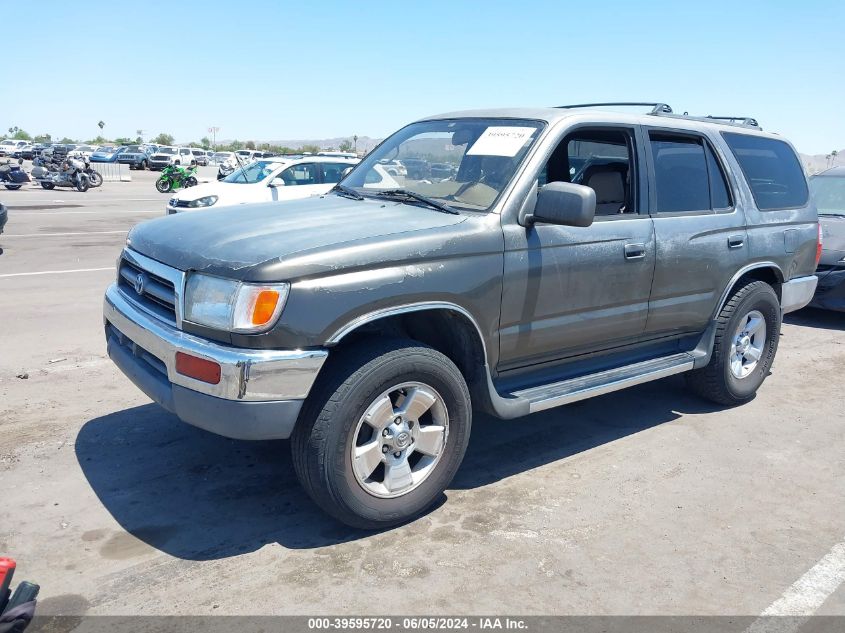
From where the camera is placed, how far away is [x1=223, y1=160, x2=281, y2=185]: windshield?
1500cm

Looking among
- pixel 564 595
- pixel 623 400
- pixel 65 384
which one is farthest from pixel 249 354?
pixel 623 400

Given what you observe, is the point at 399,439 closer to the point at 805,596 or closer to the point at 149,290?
the point at 149,290

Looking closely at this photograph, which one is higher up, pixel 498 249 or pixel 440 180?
pixel 440 180

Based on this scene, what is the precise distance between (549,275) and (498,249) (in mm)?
394

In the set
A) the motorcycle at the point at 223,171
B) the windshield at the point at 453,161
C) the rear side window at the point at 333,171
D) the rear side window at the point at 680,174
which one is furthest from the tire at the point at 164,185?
the rear side window at the point at 680,174

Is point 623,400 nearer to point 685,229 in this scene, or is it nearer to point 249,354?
point 685,229

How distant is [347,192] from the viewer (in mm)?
4848

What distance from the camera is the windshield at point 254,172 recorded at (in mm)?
15000

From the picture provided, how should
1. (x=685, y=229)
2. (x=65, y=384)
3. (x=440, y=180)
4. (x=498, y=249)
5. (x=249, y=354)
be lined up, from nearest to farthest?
1. (x=249, y=354)
2. (x=498, y=249)
3. (x=440, y=180)
4. (x=685, y=229)
5. (x=65, y=384)

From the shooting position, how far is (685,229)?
489cm

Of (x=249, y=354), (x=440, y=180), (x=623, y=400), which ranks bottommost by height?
(x=623, y=400)

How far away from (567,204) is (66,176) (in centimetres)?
2657

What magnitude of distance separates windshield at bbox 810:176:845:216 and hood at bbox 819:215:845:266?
56 centimetres

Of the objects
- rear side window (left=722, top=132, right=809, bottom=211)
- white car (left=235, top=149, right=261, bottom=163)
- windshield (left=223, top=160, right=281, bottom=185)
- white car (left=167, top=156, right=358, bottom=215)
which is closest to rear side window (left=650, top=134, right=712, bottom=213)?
rear side window (left=722, top=132, right=809, bottom=211)
